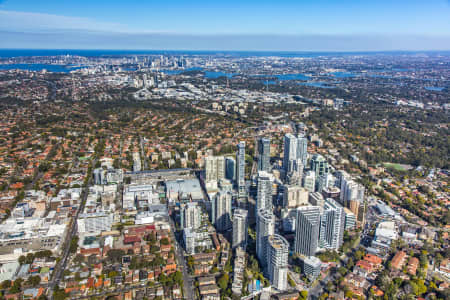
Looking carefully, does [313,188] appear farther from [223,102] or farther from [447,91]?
[447,91]

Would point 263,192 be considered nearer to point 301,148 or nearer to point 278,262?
point 278,262

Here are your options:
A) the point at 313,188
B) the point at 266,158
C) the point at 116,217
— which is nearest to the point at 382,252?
the point at 313,188

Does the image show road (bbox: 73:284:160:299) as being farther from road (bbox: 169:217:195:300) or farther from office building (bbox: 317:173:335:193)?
office building (bbox: 317:173:335:193)

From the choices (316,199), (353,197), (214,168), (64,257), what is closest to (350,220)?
(353,197)

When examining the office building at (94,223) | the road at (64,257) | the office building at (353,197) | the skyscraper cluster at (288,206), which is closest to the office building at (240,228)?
the skyscraper cluster at (288,206)

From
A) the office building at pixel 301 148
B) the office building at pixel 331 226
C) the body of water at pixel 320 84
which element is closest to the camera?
the office building at pixel 331 226

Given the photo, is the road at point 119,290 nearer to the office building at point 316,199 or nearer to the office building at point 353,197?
the office building at point 316,199
